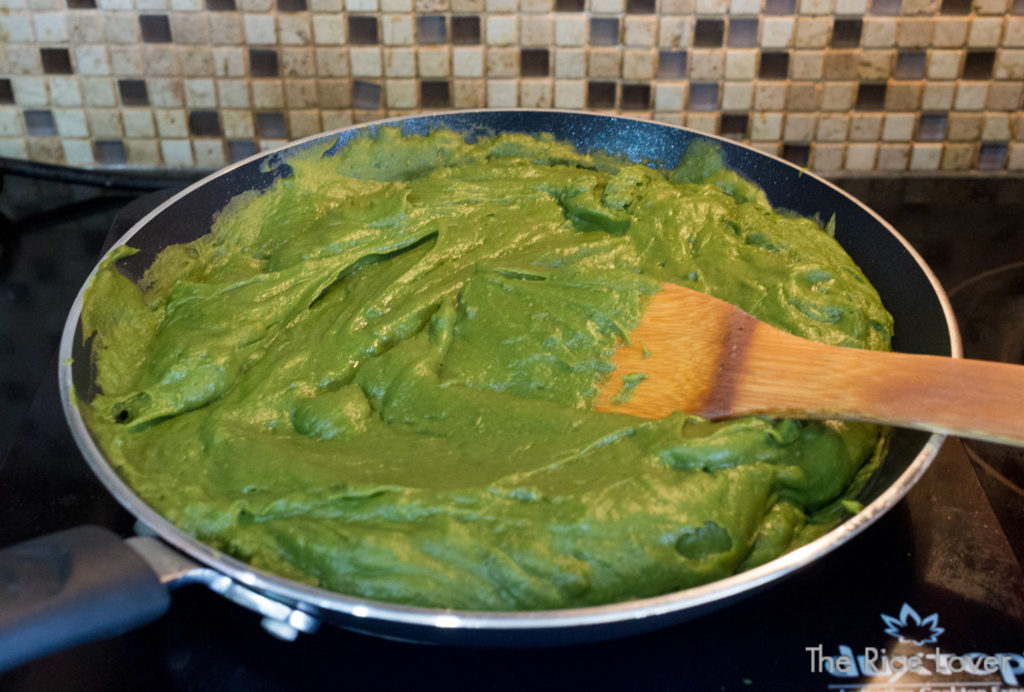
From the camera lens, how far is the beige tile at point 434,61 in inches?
65.7

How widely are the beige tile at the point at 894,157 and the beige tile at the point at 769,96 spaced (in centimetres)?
27

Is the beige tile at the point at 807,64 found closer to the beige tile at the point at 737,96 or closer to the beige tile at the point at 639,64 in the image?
the beige tile at the point at 737,96

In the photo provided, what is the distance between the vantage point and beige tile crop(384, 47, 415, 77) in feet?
5.48

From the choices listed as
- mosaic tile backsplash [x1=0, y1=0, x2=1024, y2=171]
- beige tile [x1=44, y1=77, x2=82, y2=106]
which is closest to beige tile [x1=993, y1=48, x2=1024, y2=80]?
mosaic tile backsplash [x1=0, y1=0, x2=1024, y2=171]

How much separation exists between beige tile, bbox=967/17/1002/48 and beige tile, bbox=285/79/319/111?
139 cm

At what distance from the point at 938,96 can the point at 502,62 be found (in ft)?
3.11

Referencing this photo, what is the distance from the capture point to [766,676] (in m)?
0.82

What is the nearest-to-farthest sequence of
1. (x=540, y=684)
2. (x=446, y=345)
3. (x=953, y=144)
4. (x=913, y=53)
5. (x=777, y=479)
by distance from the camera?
(x=540, y=684) < (x=777, y=479) < (x=446, y=345) < (x=913, y=53) < (x=953, y=144)

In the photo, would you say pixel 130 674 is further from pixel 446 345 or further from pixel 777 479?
pixel 777 479

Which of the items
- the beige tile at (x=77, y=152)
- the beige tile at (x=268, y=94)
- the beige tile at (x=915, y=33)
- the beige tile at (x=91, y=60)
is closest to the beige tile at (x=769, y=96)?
the beige tile at (x=915, y=33)

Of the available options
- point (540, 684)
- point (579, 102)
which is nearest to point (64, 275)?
point (579, 102)

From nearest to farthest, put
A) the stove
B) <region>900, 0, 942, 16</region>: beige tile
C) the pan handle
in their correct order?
the pan handle < the stove < <region>900, 0, 942, 16</region>: beige tile

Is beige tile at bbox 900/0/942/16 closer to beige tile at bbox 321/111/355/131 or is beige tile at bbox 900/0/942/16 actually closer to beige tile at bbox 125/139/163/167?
beige tile at bbox 321/111/355/131

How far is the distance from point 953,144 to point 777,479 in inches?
48.7
